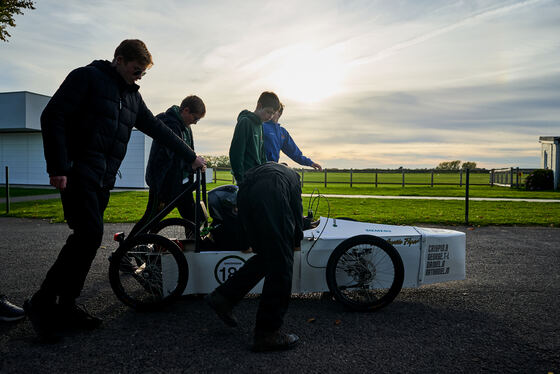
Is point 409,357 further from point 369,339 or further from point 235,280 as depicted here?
point 235,280

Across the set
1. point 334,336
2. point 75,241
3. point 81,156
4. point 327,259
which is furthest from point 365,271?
point 81,156

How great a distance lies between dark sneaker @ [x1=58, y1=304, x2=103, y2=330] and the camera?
3.06 meters

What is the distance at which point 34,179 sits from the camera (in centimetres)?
2844

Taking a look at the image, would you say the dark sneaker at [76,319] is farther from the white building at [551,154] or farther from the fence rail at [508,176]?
the fence rail at [508,176]

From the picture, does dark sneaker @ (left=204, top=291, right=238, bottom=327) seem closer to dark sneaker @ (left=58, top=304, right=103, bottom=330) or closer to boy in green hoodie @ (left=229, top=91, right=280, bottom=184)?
dark sneaker @ (left=58, top=304, right=103, bottom=330)

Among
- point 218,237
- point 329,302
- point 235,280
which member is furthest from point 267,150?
point 235,280

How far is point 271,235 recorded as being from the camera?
2.58 m

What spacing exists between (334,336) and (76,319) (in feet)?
6.29

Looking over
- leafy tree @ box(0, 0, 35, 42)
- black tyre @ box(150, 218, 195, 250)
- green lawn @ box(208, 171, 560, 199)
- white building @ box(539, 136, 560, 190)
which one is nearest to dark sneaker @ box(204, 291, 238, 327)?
black tyre @ box(150, 218, 195, 250)

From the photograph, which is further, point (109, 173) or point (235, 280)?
point (109, 173)

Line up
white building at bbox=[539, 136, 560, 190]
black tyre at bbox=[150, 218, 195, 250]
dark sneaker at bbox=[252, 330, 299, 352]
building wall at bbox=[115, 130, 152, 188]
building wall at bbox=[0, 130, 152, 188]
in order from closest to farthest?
1. dark sneaker at bbox=[252, 330, 299, 352]
2. black tyre at bbox=[150, 218, 195, 250]
3. building wall at bbox=[115, 130, 152, 188]
4. white building at bbox=[539, 136, 560, 190]
5. building wall at bbox=[0, 130, 152, 188]

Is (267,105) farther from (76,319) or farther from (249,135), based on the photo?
(76,319)

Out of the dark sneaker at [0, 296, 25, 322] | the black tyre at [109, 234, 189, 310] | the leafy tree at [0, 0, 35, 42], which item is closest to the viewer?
the dark sneaker at [0, 296, 25, 322]

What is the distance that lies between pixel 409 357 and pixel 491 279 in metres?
2.40
